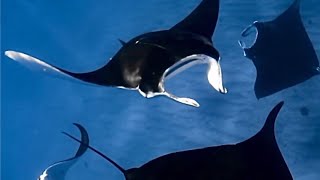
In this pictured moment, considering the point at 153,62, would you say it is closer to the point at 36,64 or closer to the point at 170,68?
the point at 170,68

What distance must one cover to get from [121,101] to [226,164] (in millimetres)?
4597

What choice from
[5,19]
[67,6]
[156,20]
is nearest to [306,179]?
[156,20]

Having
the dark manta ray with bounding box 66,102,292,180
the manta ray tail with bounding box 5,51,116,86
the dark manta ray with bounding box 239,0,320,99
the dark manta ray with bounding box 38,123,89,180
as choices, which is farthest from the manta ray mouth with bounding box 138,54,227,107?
the dark manta ray with bounding box 239,0,320,99

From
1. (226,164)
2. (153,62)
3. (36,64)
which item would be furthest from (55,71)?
(226,164)

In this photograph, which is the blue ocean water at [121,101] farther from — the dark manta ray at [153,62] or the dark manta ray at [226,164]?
the dark manta ray at [226,164]

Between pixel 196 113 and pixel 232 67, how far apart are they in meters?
0.87

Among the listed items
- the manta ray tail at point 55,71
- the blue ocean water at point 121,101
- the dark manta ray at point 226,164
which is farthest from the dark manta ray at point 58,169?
the blue ocean water at point 121,101

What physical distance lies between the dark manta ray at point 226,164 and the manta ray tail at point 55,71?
0.88m

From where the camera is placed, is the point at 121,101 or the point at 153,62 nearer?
the point at 153,62

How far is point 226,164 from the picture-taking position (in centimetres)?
215

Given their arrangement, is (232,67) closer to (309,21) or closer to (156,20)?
(309,21)

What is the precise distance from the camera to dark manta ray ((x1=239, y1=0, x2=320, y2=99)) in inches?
168

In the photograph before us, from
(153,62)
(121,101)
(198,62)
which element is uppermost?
(153,62)

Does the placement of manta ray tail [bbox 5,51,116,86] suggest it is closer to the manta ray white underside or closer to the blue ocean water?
the manta ray white underside
